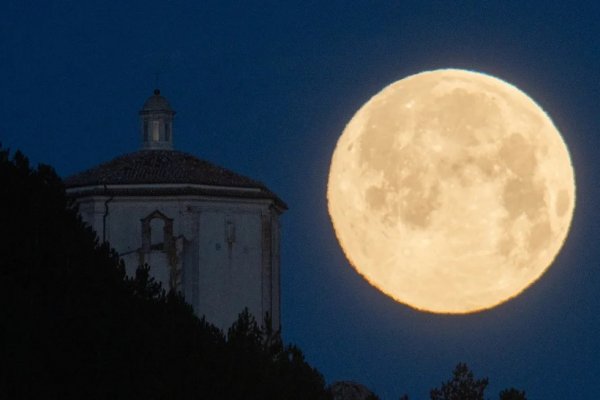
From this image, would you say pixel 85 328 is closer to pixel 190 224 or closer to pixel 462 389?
pixel 462 389

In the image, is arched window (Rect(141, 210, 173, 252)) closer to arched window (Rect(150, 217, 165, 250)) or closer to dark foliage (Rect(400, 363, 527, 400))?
arched window (Rect(150, 217, 165, 250))

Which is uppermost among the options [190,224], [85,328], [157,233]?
[190,224]

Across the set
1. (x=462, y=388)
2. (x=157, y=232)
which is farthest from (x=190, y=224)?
(x=462, y=388)

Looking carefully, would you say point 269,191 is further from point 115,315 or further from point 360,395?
point 115,315

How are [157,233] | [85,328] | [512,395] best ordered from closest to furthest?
[85,328], [512,395], [157,233]

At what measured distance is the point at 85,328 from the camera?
1255 inches

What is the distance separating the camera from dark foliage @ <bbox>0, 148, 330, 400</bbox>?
31.1 metres

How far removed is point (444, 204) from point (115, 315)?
20078 mm

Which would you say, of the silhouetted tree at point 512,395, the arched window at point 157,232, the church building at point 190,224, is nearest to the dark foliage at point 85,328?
the silhouetted tree at point 512,395

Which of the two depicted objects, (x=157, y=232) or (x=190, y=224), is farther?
(x=190, y=224)

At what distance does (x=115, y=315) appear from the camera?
32.5 meters

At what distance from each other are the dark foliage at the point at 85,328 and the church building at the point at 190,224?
162 ft

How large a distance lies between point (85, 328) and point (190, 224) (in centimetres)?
5509

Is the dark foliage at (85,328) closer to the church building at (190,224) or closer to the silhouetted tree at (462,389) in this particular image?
the silhouetted tree at (462,389)
